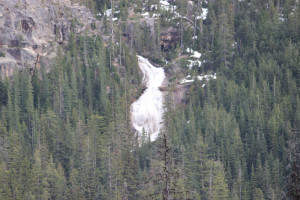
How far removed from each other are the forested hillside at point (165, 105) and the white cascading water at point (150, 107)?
1991mm

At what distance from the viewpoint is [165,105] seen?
91875mm

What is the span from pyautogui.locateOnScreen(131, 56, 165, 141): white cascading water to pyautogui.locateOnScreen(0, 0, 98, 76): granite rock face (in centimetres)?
1893

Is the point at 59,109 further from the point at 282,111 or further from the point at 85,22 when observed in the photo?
the point at 282,111

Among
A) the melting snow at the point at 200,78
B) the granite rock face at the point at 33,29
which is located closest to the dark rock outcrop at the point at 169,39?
the melting snow at the point at 200,78

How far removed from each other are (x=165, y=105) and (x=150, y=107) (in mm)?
10340

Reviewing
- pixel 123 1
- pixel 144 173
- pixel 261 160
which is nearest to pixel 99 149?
pixel 144 173

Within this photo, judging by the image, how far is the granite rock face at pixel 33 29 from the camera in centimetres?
9811

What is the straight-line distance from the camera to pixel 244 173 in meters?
68.9

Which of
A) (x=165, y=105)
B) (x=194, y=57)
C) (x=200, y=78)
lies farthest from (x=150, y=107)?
(x=194, y=57)

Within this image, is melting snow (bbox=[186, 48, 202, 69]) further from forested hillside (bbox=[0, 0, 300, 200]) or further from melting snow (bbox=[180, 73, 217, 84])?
melting snow (bbox=[180, 73, 217, 84])

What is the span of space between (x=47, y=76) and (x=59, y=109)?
35.5 feet

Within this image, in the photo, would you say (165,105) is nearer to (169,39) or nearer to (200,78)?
(200,78)

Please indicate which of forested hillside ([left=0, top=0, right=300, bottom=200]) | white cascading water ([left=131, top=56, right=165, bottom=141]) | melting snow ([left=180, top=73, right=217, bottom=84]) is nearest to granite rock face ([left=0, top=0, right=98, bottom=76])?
forested hillside ([left=0, top=0, right=300, bottom=200])

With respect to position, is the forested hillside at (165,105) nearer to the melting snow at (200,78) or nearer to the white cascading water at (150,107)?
the melting snow at (200,78)
